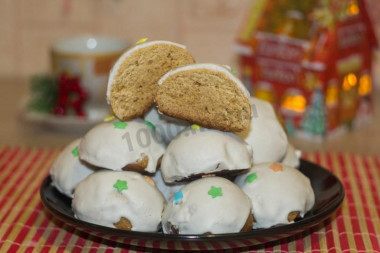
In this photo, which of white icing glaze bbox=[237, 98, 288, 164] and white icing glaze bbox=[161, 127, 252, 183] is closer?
white icing glaze bbox=[161, 127, 252, 183]

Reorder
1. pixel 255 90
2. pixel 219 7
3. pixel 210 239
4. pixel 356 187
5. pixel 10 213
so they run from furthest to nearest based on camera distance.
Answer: pixel 219 7 → pixel 255 90 → pixel 356 187 → pixel 10 213 → pixel 210 239

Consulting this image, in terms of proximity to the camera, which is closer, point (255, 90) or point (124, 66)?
point (124, 66)

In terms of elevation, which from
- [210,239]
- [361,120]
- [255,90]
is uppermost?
[210,239]

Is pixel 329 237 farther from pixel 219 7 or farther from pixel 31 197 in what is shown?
pixel 219 7

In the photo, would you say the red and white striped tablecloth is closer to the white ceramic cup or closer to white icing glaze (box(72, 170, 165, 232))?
white icing glaze (box(72, 170, 165, 232))

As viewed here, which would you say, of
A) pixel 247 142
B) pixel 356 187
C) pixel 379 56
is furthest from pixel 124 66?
pixel 379 56

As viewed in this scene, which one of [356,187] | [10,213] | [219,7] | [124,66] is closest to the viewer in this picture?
[124,66]

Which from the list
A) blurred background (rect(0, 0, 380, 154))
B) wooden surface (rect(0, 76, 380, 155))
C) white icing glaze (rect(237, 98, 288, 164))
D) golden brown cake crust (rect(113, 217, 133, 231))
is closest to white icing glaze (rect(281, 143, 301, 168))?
white icing glaze (rect(237, 98, 288, 164))

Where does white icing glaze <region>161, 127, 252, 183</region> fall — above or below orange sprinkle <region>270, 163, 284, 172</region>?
above
